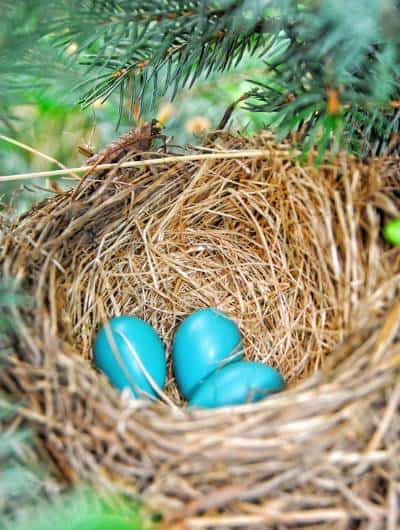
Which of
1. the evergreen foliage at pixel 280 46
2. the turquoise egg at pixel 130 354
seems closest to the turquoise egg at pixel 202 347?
the turquoise egg at pixel 130 354

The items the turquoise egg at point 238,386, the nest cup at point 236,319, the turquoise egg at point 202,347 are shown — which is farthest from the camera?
the turquoise egg at point 202,347

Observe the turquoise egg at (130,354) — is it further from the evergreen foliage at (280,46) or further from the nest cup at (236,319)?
the evergreen foliage at (280,46)

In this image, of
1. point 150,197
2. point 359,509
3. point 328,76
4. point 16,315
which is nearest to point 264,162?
point 150,197

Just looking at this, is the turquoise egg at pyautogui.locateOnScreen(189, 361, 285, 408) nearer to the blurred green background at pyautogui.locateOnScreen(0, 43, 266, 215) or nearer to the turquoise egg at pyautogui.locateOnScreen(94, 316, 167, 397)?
the turquoise egg at pyautogui.locateOnScreen(94, 316, 167, 397)

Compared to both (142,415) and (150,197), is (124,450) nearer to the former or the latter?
(142,415)

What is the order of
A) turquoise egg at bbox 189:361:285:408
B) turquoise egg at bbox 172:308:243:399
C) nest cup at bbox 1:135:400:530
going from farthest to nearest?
turquoise egg at bbox 172:308:243:399, turquoise egg at bbox 189:361:285:408, nest cup at bbox 1:135:400:530

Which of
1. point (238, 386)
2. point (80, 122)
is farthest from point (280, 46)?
point (80, 122)

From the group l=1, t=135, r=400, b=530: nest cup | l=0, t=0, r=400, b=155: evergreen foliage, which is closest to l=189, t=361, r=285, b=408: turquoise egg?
l=1, t=135, r=400, b=530: nest cup
